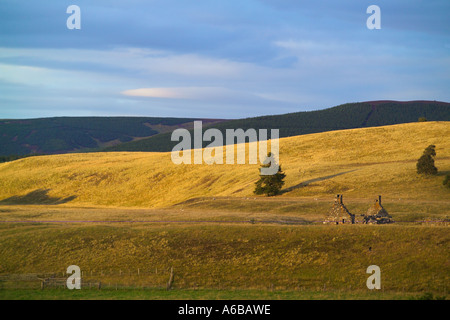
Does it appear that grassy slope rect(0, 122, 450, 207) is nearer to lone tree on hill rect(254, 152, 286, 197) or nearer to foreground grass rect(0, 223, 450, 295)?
lone tree on hill rect(254, 152, 286, 197)

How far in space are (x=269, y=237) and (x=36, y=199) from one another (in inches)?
2890

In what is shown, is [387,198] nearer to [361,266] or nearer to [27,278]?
[361,266]

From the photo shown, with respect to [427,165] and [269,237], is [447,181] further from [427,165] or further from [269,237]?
[269,237]

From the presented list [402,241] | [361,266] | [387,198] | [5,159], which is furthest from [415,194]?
[5,159]

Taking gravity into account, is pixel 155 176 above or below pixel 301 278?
above

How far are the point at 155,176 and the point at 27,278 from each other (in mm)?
72891

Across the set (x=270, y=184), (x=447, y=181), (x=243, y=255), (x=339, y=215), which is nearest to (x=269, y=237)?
(x=243, y=255)

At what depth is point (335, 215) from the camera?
2041 inches

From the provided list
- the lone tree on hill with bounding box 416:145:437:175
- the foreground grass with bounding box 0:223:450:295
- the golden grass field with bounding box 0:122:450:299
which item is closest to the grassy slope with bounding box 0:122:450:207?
the golden grass field with bounding box 0:122:450:299

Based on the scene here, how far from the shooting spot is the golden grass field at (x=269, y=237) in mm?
37250

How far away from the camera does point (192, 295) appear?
32281 millimetres

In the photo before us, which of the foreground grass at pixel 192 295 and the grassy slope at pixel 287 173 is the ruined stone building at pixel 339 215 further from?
the foreground grass at pixel 192 295

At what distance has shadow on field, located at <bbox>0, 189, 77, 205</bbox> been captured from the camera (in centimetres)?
10300

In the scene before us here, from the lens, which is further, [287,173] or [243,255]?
[287,173]
